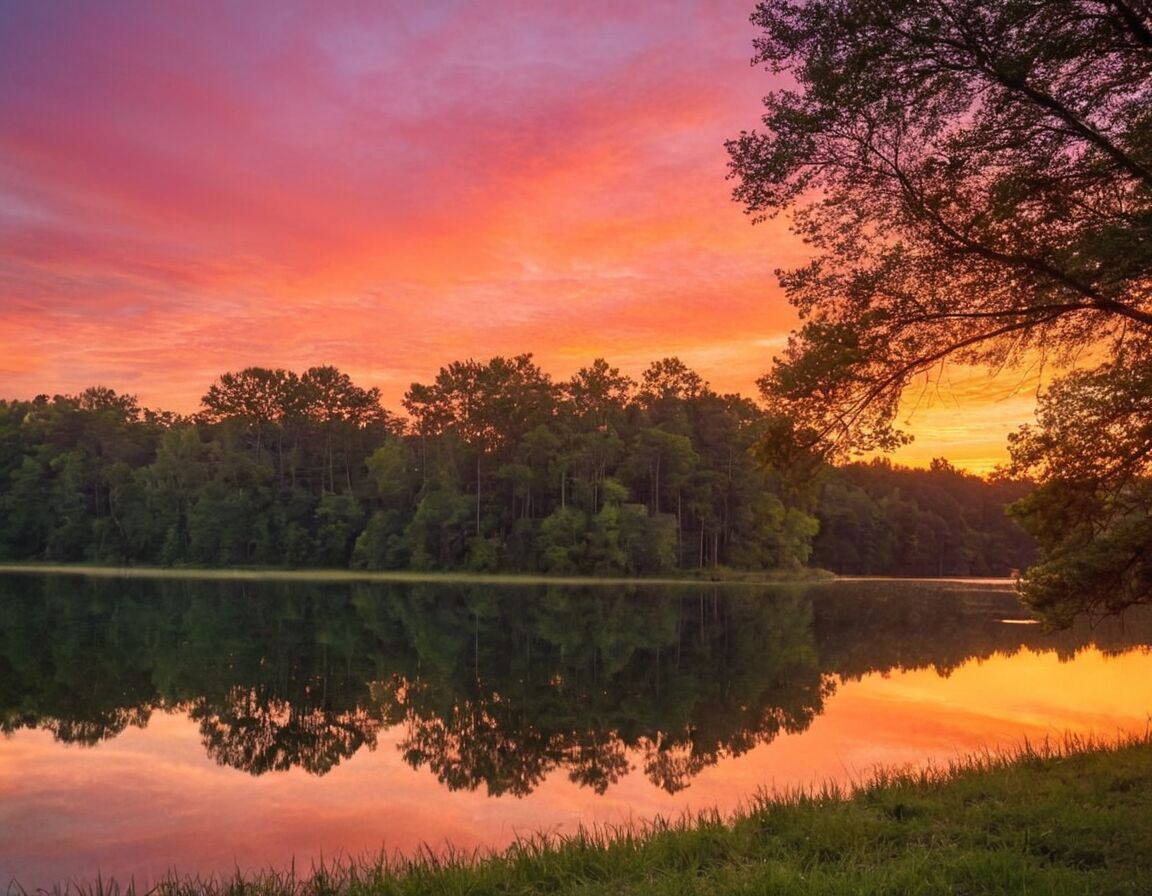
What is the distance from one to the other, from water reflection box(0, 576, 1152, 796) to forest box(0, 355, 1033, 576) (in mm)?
29483

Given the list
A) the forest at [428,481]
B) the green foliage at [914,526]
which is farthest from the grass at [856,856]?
the green foliage at [914,526]

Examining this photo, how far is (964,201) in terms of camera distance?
34.3 ft

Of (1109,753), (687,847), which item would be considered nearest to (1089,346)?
(1109,753)

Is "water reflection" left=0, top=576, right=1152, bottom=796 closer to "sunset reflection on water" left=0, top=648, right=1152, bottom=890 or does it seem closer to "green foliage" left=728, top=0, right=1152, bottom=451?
"sunset reflection on water" left=0, top=648, right=1152, bottom=890

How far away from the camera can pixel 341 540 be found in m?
84.2

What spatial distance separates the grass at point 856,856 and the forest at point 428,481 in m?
66.2

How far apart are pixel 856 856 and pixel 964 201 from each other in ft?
24.0

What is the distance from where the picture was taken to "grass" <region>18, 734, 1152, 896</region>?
6812mm

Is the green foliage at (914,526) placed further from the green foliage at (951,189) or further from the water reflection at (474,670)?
the green foliage at (951,189)

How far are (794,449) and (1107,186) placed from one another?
4684mm

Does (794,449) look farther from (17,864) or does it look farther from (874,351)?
(17,864)

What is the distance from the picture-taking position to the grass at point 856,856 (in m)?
6.81

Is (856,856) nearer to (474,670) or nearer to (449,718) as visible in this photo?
(449,718)

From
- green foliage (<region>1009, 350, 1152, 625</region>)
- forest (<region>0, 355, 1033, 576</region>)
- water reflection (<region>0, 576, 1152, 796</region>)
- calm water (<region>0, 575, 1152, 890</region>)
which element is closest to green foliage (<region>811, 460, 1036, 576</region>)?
forest (<region>0, 355, 1033, 576</region>)
